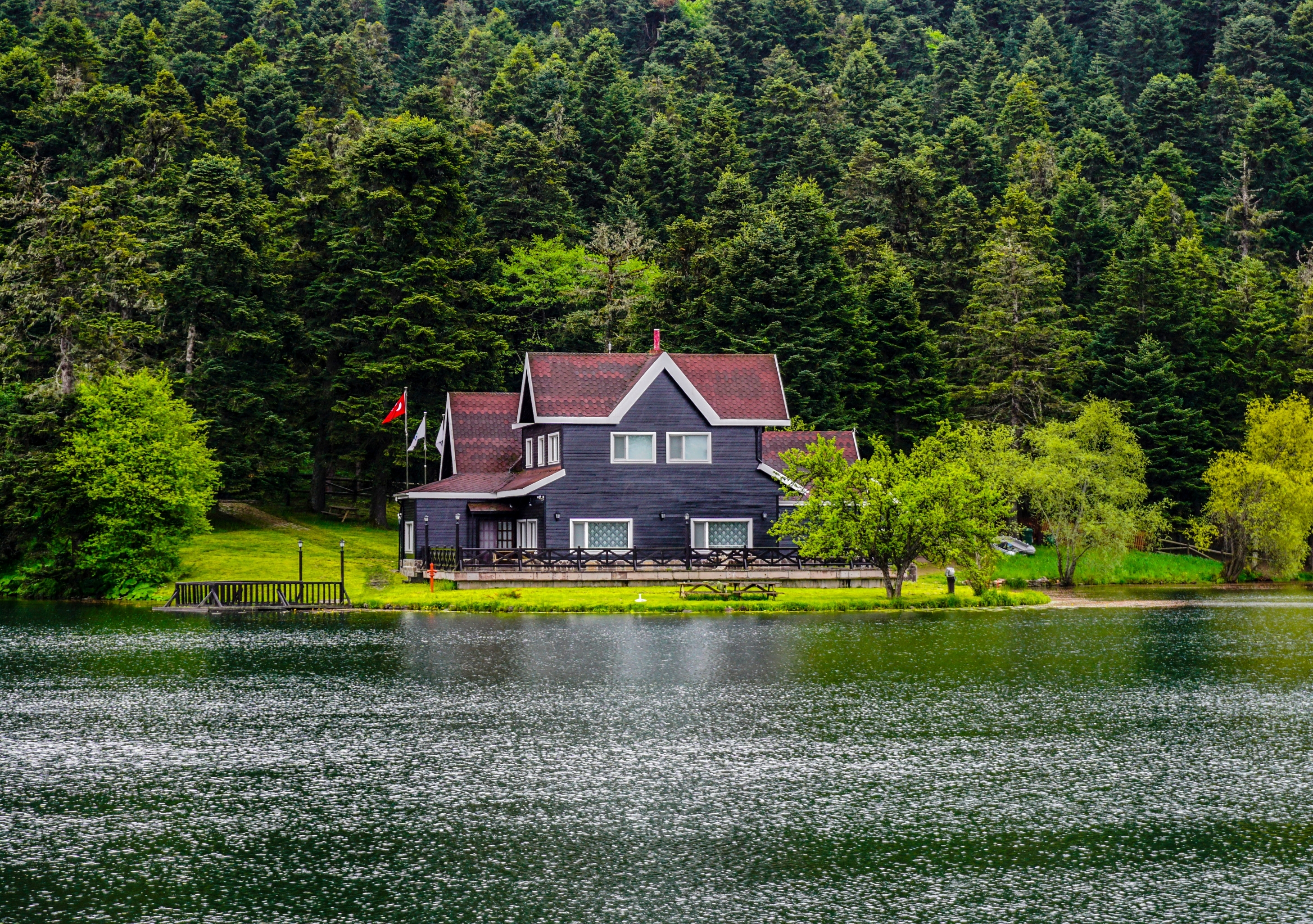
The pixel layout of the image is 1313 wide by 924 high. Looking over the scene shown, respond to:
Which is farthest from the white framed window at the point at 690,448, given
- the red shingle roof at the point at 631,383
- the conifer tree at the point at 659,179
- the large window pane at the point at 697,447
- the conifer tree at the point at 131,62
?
the conifer tree at the point at 131,62

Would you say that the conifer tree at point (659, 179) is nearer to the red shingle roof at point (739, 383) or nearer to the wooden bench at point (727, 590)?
the red shingle roof at point (739, 383)

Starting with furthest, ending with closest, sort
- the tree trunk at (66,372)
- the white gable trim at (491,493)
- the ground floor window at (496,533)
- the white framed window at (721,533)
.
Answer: the tree trunk at (66,372) → the ground floor window at (496,533) → the white framed window at (721,533) → the white gable trim at (491,493)

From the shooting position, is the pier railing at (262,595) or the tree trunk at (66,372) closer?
the pier railing at (262,595)

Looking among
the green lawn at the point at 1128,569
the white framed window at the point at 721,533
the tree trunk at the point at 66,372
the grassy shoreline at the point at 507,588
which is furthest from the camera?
the green lawn at the point at 1128,569

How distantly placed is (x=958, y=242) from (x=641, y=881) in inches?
3507

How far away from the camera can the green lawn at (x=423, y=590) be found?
50.4 metres

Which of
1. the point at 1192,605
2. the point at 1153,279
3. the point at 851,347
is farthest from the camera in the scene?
the point at 1153,279

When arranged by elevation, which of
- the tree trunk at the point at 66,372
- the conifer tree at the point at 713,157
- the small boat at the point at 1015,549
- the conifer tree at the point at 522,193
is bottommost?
the small boat at the point at 1015,549

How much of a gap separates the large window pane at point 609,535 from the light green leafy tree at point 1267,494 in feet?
114

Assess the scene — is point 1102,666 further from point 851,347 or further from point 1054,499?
point 851,347

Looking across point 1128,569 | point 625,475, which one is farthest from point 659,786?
point 1128,569

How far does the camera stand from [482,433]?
67.9 meters

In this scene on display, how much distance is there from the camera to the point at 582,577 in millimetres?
57094

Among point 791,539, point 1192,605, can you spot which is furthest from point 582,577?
point 1192,605
